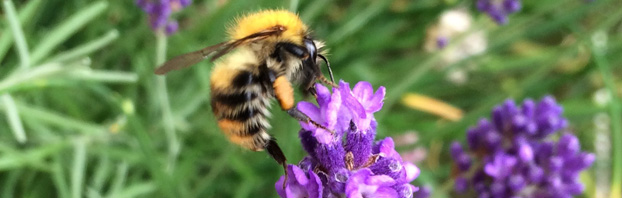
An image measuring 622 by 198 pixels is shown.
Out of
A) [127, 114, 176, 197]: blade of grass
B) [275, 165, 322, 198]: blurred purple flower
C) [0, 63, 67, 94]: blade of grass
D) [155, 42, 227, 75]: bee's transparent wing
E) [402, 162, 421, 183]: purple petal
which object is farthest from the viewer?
[127, 114, 176, 197]: blade of grass

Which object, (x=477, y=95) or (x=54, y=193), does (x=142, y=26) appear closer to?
(x=54, y=193)

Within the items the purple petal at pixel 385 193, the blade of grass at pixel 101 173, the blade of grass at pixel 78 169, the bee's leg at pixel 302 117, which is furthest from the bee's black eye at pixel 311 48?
the blade of grass at pixel 101 173

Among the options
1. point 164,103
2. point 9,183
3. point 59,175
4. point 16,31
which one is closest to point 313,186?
point 16,31

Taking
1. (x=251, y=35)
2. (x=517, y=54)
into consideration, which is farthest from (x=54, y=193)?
(x=517, y=54)

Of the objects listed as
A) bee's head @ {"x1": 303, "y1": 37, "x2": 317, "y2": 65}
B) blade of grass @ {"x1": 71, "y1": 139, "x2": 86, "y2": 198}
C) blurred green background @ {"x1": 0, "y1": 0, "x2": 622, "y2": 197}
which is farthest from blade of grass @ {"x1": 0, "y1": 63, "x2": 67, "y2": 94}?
bee's head @ {"x1": 303, "y1": 37, "x2": 317, "y2": 65}

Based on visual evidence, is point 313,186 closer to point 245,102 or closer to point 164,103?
point 245,102

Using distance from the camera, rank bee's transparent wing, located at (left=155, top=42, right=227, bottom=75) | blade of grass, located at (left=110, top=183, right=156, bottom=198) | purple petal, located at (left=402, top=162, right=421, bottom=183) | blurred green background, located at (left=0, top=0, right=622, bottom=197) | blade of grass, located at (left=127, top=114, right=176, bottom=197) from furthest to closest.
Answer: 1. blade of grass, located at (left=110, top=183, right=156, bottom=198)
2. blurred green background, located at (left=0, top=0, right=622, bottom=197)
3. blade of grass, located at (left=127, top=114, right=176, bottom=197)
4. bee's transparent wing, located at (left=155, top=42, right=227, bottom=75)
5. purple petal, located at (left=402, top=162, right=421, bottom=183)

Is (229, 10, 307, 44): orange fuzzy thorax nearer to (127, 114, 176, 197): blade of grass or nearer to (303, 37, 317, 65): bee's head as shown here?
(303, 37, 317, 65): bee's head
